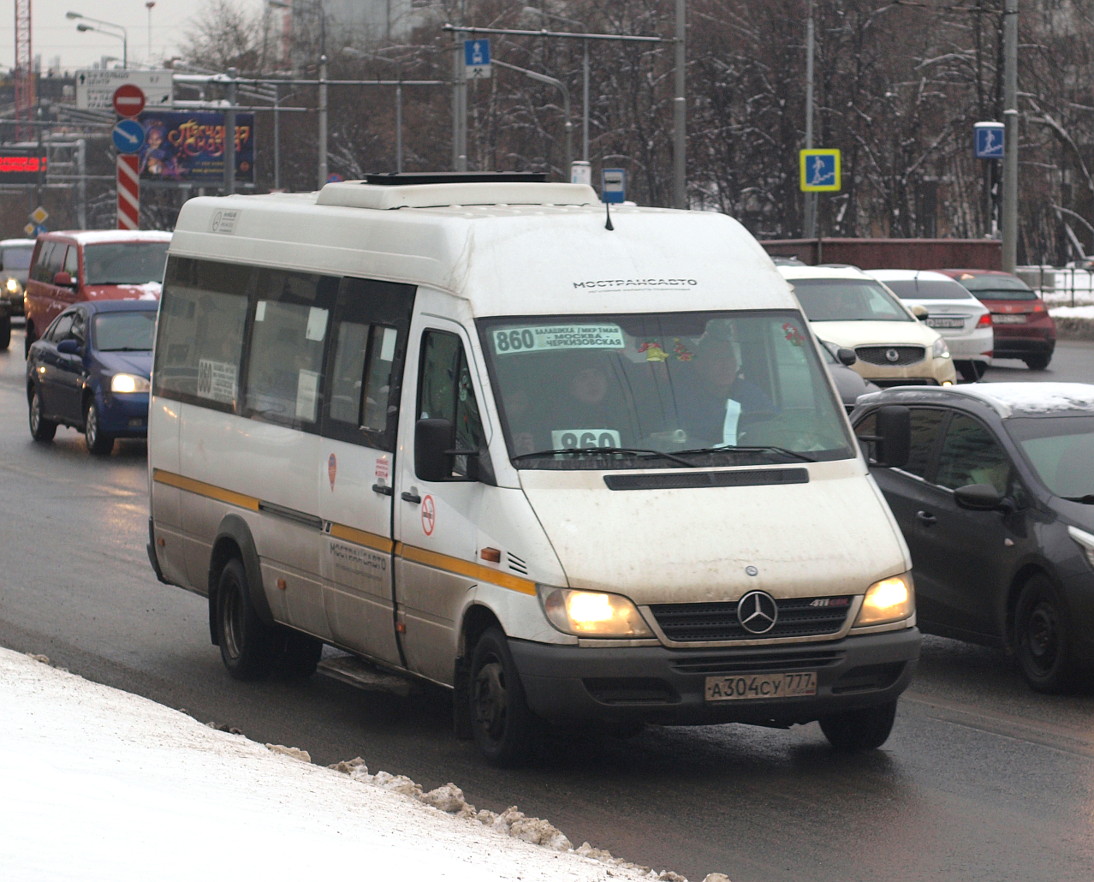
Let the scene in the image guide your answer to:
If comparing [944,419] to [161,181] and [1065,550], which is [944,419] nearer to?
[1065,550]

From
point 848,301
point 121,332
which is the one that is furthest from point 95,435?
point 848,301

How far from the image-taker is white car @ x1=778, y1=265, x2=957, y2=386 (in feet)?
77.7

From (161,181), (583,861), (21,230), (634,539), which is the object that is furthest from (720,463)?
(21,230)

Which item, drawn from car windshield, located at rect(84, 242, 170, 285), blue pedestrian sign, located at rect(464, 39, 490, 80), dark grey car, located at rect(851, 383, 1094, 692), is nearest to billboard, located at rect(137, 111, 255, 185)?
blue pedestrian sign, located at rect(464, 39, 490, 80)

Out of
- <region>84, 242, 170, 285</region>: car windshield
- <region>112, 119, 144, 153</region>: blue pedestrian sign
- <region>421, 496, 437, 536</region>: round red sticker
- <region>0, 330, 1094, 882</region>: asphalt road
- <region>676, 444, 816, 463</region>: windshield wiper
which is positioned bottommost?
<region>0, 330, 1094, 882</region>: asphalt road

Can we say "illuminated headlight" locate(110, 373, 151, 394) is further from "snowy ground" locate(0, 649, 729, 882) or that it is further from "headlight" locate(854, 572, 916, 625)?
"headlight" locate(854, 572, 916, 625)

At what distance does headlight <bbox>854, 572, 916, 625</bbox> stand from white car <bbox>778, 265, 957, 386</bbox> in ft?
50.3

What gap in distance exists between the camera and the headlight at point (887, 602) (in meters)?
7.63

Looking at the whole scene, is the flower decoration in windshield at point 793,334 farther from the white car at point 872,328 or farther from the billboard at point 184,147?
the billboard at point 184,147

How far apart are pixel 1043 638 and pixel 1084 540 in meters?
0.52

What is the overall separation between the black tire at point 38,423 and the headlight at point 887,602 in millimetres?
16391

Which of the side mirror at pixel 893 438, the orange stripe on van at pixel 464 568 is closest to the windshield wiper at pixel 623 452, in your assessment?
the orange stripe on van at pixel 464 568

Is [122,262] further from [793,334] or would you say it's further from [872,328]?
[793,334]

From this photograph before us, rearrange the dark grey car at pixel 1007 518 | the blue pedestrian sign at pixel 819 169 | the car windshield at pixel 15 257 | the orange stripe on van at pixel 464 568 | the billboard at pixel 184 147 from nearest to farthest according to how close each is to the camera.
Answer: the orange stripe on van at pixel 464 568, the dark grey car at pixel 1007 518, the blue pedestrian sign at pixel 819 169, the car windshield at pixel 15 257, the billboard at pixel 184 147
